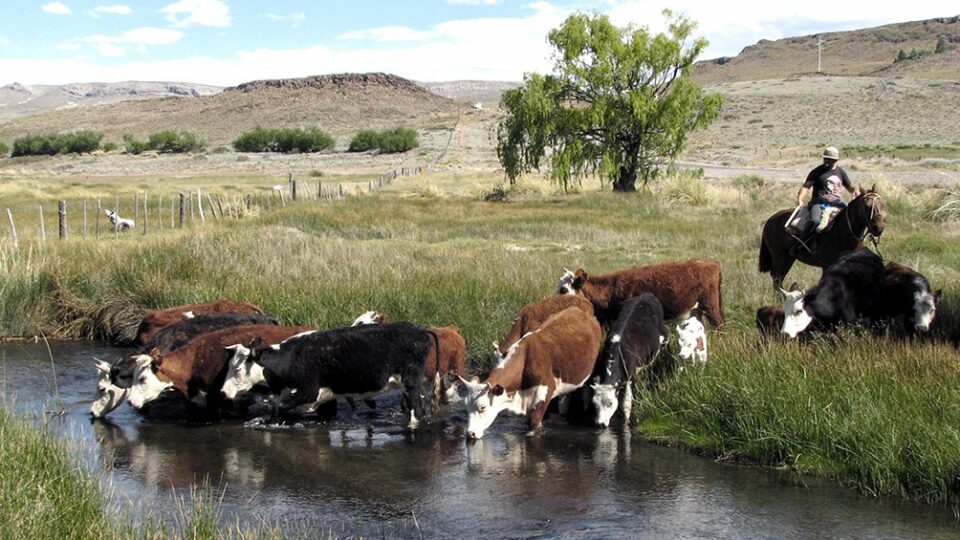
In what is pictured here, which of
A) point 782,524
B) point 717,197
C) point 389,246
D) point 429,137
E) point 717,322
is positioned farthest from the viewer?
point 429,137

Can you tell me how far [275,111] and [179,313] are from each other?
453 ft

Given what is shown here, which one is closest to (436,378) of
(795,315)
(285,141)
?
(795,315)

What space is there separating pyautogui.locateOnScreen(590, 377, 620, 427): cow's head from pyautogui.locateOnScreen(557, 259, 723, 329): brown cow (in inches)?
107

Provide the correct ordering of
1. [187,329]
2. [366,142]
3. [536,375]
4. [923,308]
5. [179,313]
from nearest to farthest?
[536,375] < [923,308] < [187,329] < [179,313] < [366,142]

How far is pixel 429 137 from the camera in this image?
105 m

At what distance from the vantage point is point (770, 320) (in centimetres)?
1291

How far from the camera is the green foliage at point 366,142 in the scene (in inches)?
3878

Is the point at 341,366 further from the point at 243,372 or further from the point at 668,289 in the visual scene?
the point at 668,289

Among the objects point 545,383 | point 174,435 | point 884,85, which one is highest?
point 884,85

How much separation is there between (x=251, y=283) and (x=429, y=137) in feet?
295

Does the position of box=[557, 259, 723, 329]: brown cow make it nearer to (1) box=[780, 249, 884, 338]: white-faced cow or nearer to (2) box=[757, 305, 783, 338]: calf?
(2) box=[757, 305, 783, 338]: calf

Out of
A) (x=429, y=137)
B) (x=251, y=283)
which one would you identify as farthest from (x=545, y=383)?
(x=429, y=137)

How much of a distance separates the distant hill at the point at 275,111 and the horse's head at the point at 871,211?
105m

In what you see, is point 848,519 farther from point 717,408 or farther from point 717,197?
point 717,197
